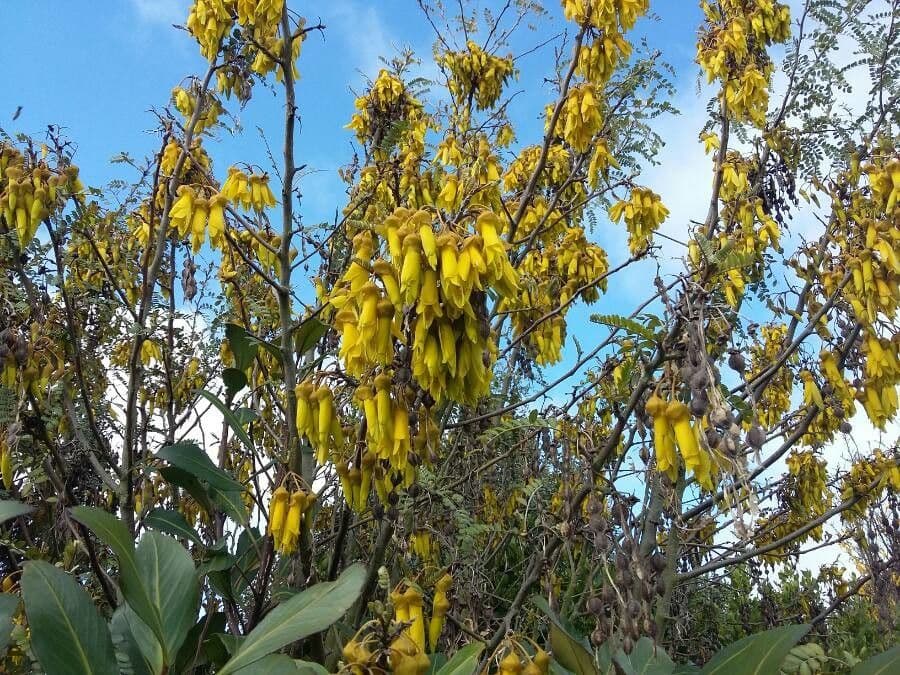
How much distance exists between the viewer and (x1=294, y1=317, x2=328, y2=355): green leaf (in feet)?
6.54

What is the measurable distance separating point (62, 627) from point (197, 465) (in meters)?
0.61

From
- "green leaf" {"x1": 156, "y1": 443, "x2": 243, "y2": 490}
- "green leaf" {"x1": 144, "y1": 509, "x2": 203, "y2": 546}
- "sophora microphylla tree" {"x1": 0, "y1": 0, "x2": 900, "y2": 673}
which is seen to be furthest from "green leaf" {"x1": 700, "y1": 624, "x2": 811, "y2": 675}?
"green leaf" {"x1": 144, "y1": 509, "x2": 203, "y2": 546}

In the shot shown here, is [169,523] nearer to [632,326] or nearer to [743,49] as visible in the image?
[632,326]

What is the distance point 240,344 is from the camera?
1988 mm

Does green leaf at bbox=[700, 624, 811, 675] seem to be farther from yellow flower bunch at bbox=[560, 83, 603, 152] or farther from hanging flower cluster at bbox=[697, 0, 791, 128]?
hanging flower cluster at bbox=[697, 0, 791, 128]

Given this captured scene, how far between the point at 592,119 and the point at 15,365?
2291mm

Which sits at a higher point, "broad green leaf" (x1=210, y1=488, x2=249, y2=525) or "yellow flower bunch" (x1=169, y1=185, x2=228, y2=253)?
"yellow flower bunch" (x1=169, y1=185, x2=228, y2=253)

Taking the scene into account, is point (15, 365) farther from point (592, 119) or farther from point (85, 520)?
point (592, 119)

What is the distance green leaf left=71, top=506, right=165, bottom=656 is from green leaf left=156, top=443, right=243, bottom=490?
13.8 inches

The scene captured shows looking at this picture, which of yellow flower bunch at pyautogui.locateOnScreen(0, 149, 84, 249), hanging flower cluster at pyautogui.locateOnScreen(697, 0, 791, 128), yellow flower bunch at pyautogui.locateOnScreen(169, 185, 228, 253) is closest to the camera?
yellow flower bunch at pyautogui.locateOnScreen(169, 185, 228, 253)

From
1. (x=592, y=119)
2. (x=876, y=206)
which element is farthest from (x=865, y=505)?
(x=592, y=119)

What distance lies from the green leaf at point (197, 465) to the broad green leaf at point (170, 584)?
8.3 inches

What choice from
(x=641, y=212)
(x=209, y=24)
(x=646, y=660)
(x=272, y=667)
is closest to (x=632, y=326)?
(x=646, y=660)

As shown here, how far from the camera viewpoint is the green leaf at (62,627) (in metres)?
1.23
